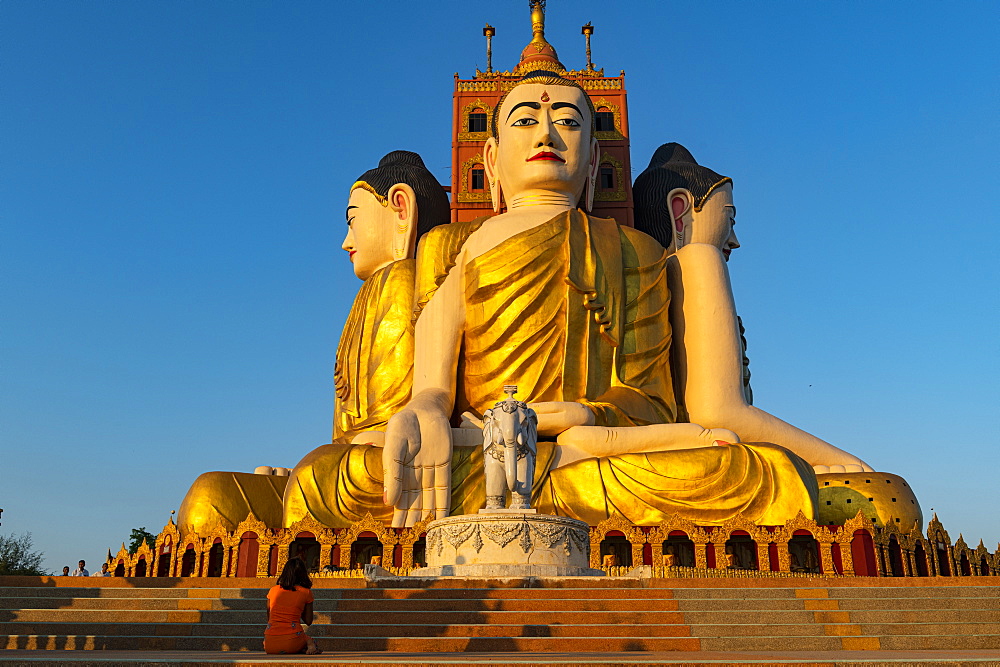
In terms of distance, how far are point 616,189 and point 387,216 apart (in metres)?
4.12

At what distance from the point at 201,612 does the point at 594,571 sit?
3.83 metres

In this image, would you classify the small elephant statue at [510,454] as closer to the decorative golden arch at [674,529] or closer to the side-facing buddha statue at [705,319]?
the decorative golden arch at [674,529]

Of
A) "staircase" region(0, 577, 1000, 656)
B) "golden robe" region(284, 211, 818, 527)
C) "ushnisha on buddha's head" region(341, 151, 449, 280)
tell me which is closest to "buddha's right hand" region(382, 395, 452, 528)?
"golden robe" region(284, 211, 818, 527)

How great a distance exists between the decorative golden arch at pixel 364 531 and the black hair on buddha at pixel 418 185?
603cm

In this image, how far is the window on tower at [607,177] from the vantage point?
1759 cm

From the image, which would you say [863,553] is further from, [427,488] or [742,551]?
[427,488]

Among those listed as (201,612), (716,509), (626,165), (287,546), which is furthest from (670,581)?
(626,165)

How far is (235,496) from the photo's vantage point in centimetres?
1309

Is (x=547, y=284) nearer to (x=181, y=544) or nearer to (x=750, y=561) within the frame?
(x=750, y=561)

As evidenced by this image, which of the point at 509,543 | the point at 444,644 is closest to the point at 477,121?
the point at 509,543

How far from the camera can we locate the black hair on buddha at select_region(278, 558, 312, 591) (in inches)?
213

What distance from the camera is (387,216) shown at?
54.5 ft

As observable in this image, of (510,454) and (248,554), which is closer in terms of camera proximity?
(510,454)

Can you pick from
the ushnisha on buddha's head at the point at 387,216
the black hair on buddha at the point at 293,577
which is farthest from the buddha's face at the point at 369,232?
the black hair on buddha at the point at 293,577
